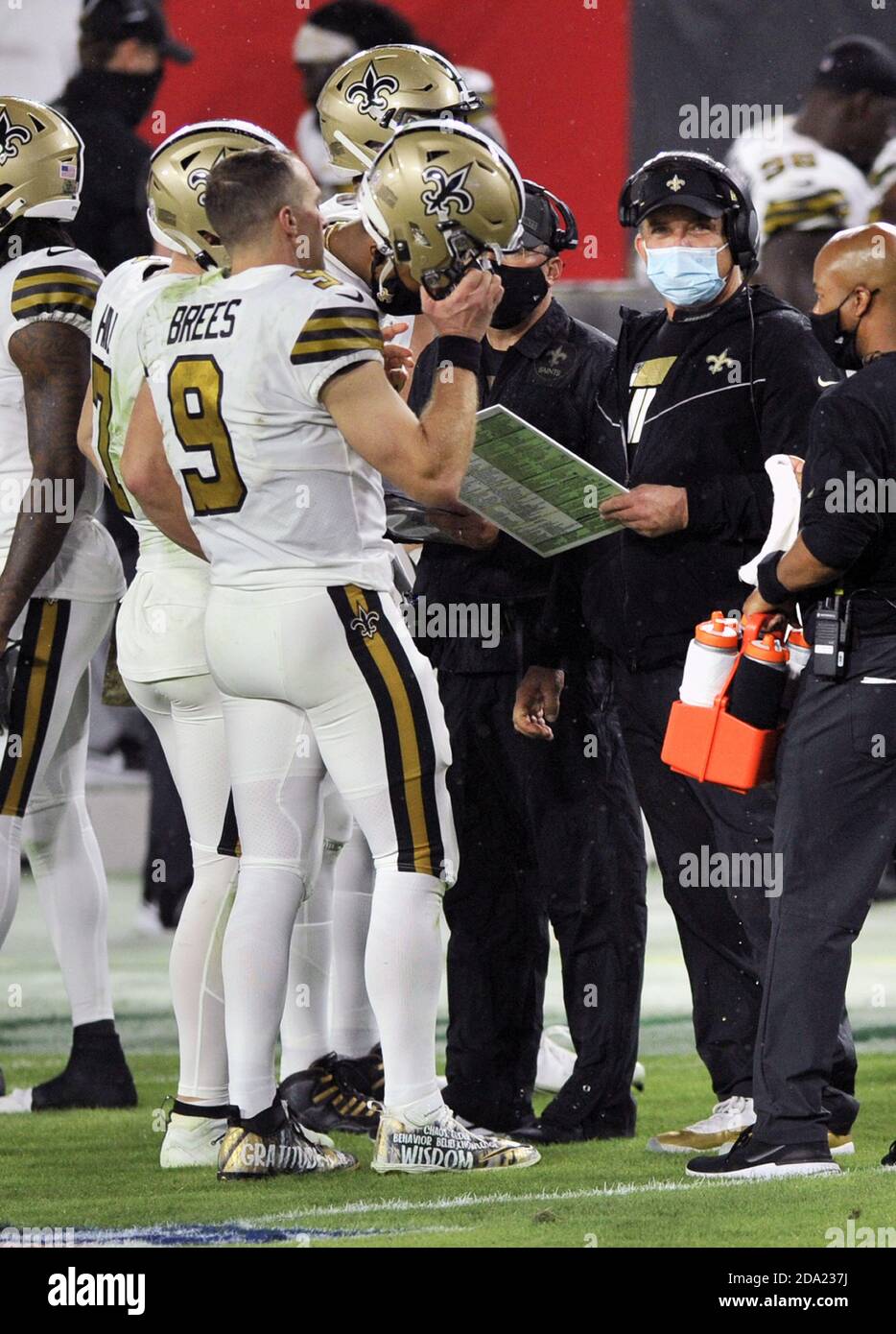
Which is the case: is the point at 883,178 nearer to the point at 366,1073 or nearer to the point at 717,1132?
the point at 366,1073

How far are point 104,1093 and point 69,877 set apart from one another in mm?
504

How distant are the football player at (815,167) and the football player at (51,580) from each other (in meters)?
4.32

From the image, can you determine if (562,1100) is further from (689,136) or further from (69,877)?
(689,136)

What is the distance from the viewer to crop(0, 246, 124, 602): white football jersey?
4.47 metres

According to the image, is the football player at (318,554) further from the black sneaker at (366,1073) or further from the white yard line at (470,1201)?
the black sneaker at (366,1073)

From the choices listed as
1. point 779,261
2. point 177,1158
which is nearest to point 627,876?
point 177,1158

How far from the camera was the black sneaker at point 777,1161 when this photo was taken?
12.1ft

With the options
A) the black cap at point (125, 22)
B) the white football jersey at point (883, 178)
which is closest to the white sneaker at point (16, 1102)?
the black cap at point (125, 22)

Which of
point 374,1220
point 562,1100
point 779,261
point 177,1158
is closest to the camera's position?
point 374,1220

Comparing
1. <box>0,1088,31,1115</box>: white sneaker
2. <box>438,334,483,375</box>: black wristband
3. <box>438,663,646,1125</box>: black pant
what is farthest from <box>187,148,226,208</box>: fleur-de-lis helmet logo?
<box>0,1088,31,1115</box>: white sneaker

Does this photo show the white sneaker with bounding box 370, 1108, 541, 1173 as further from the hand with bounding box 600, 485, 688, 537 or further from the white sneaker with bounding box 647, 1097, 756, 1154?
the hand with bounding box 600, 485, 688, 537

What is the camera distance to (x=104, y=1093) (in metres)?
4.80

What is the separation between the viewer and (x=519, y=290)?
439cm
